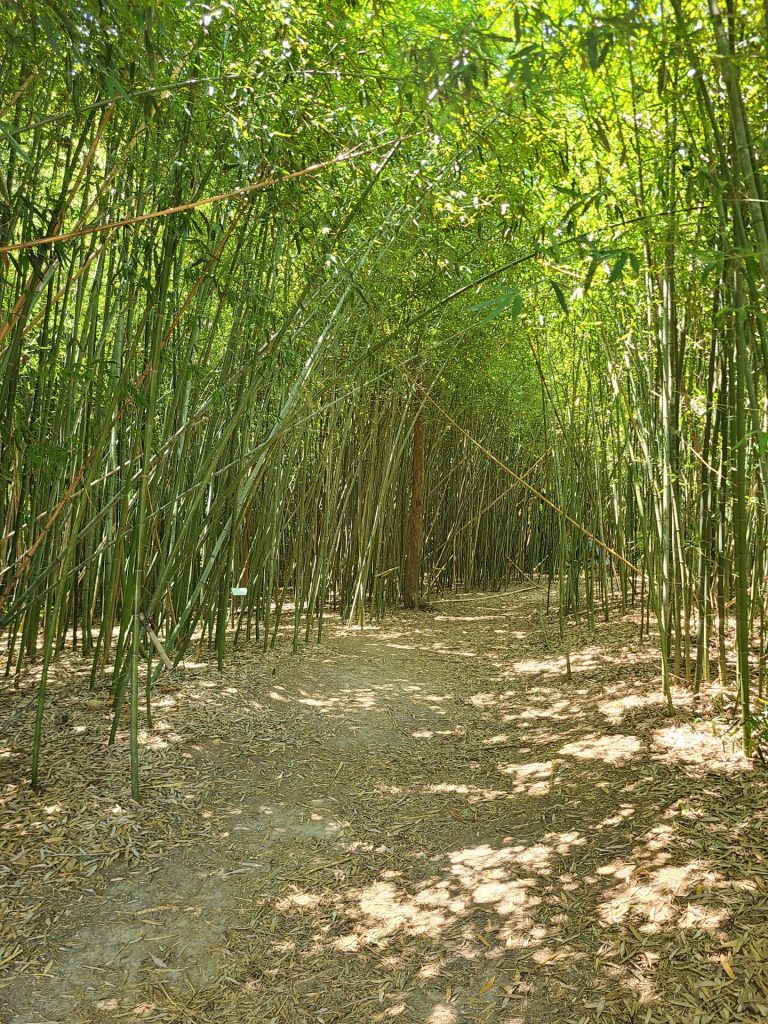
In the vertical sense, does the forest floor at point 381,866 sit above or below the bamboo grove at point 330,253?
below

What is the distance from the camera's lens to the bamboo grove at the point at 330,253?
189 cm

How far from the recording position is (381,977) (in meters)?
1.81

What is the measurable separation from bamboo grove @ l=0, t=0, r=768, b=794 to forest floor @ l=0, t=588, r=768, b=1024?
26 centimetres

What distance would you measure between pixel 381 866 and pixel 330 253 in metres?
2.22

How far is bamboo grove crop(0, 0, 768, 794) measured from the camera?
6.20 ft

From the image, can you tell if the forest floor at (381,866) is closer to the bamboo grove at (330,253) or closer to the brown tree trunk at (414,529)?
the bamboo grove at (330,253)

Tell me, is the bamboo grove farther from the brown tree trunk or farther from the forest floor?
the brown tree trunk

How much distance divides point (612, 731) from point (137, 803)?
1836 mm

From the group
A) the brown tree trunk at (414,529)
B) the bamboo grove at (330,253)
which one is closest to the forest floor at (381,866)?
the bamboo grove at (330,253)

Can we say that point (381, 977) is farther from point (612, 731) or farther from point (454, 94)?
point (454, 94)

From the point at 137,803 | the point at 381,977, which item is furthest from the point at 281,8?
the point at 381,977

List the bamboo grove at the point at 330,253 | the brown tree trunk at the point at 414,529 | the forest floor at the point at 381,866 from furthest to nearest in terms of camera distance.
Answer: the brown tree trunk at the point at 414,529, the bamboo grove at the point at 330,253, the forest floor at the point at 381,866

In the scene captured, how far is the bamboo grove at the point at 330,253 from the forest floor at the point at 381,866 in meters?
0.26

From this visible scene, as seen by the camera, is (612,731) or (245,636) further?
(245,636)
